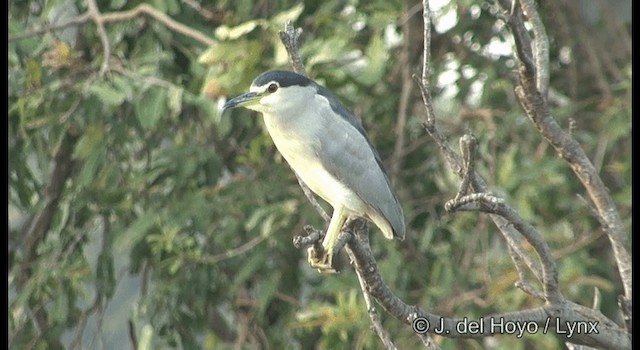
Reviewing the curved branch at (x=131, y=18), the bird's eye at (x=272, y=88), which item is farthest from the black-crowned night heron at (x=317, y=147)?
the curved branch at (x=131, y=18)

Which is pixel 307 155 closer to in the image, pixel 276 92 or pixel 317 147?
pixel 317 147

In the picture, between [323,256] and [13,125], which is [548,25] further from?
[323,256]

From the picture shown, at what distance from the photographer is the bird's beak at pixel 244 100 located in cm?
267

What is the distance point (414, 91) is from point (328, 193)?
1476mm

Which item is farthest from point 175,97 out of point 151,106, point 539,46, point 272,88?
point 539,46

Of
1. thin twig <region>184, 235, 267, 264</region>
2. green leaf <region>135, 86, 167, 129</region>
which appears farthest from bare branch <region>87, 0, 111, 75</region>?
thin twig <region>184, 235, 267, 264</region>

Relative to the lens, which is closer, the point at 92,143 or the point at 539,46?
the point at 539,46

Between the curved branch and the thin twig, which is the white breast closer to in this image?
the curved branch

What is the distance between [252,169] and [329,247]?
161 cm

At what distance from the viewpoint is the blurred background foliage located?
12.1 feet

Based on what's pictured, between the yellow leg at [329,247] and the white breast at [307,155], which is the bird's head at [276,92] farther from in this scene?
the yellow leg at [329,247]

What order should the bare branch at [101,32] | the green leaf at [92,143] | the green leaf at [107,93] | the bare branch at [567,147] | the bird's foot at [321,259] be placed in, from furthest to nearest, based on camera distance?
the green leaf at [92,143] < the bare branch at [101,32] < the green leaf at [107,93] < the bird's foot at [321,259] < the bare branch at [567,147]

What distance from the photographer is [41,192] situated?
412 centimetres

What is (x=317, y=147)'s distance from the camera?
277cm
